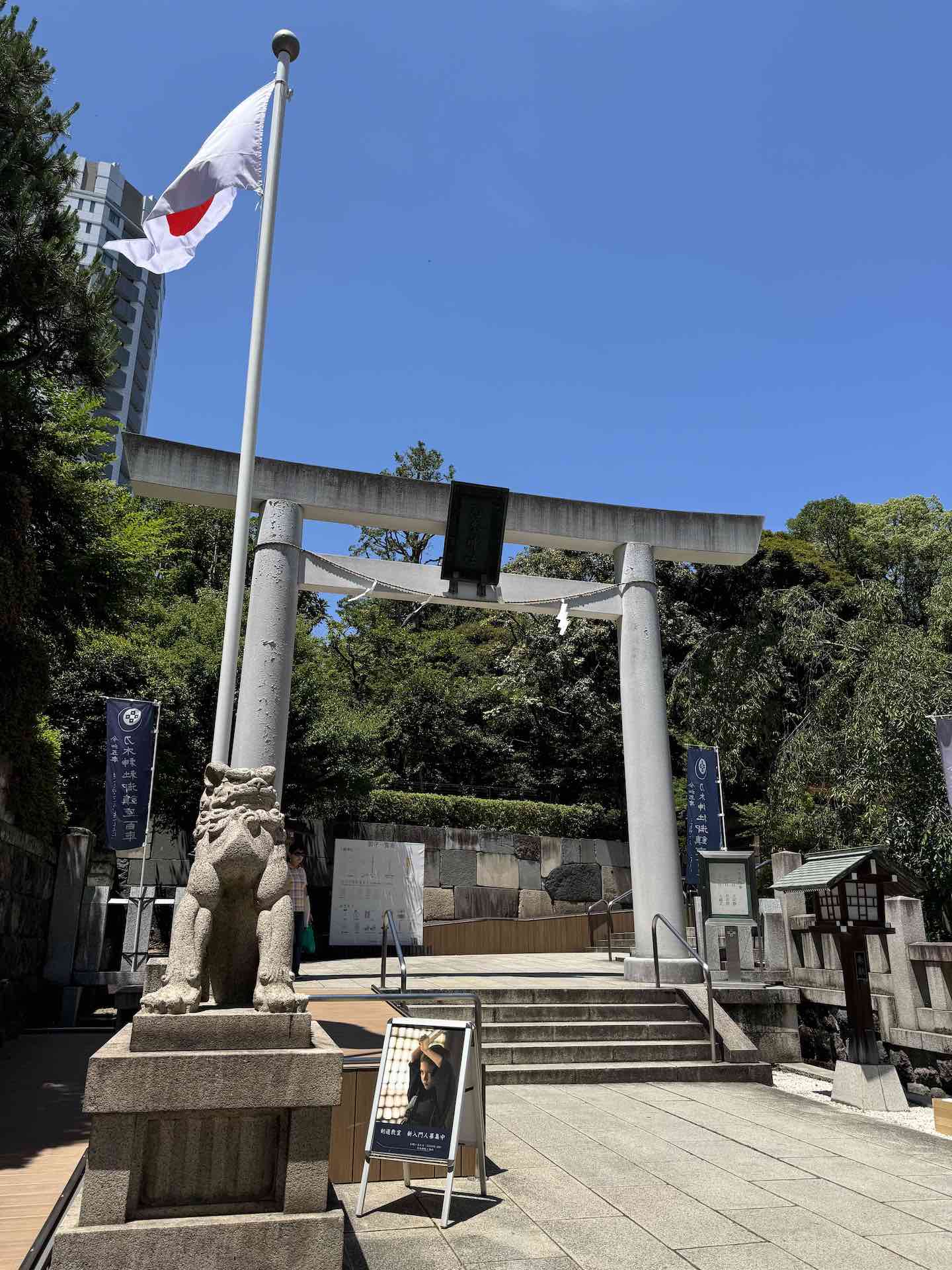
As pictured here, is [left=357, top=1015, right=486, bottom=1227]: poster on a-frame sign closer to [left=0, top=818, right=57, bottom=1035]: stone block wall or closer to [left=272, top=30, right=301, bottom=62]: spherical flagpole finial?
[left=0, top=818, right=57, bottom=1035]: stone block wall

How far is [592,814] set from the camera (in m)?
21.3

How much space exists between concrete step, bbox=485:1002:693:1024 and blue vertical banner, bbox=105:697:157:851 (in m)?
6.09

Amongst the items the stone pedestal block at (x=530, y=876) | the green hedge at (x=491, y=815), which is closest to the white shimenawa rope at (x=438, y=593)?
the green hedge at (x=491, y=815)

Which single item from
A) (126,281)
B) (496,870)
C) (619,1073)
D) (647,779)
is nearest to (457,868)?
(496,870)

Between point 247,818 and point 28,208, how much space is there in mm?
7169

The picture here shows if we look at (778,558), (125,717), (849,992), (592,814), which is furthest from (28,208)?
(778,558)

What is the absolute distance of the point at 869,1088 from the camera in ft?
25.6

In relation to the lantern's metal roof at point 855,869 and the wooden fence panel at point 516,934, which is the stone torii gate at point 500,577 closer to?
the lantern's metal roof at point 855,869

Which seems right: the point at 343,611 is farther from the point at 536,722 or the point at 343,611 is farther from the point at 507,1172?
the point at 507,1172

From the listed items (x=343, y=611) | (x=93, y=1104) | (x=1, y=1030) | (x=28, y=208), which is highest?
(x=343, y=611)

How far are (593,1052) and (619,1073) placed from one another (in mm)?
378

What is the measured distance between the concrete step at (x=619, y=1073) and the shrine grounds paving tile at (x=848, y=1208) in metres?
3.04

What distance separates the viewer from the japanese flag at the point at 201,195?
7781 mm

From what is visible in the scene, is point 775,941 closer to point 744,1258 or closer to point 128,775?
point 744,1258
